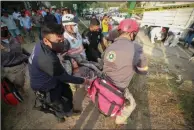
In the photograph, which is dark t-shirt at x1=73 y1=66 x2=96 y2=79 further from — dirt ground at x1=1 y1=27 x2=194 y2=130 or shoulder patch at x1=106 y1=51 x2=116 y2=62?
shoulder patch at x1=106 y1=51 x2=116 y2=62

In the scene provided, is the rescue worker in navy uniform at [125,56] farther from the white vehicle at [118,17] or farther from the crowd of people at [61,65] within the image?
the white vehicle at [118,17]

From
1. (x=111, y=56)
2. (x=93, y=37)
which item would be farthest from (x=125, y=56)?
(x=93, y=37)

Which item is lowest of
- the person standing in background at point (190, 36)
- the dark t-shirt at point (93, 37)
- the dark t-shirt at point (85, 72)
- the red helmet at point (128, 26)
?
the person standing in background at point (190, 36)

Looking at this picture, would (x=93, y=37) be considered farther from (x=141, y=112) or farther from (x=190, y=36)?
(x=190, y=36)

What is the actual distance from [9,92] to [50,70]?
175cm

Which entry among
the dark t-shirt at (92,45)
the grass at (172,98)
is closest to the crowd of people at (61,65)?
the dark t-shirt at (92,45)

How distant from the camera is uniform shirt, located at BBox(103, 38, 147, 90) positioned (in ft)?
6.58

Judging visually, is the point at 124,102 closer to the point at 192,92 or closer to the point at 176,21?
the point at 192,92

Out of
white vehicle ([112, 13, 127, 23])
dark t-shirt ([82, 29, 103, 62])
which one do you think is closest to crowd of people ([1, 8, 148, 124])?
dark t-shirt ([82, 29, 103, 62])

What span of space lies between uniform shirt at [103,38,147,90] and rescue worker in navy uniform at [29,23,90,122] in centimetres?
61

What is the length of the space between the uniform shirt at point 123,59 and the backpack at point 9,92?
232cm

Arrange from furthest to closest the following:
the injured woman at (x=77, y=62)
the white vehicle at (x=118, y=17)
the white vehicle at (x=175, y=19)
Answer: the white vehicle at (x=118, y=17) < the white vehicle at (x=175, y=19) < the injured woman at (x=77, y=62)

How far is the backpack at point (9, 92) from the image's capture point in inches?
126

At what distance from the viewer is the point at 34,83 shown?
243 centimetres
